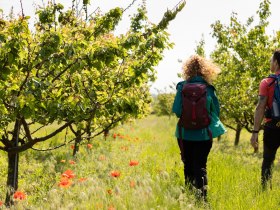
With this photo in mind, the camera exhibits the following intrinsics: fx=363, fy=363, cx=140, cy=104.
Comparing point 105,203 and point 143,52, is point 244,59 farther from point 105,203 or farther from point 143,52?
point 105,203

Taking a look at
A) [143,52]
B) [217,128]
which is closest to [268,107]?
[217,128]

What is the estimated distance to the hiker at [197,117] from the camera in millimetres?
4742

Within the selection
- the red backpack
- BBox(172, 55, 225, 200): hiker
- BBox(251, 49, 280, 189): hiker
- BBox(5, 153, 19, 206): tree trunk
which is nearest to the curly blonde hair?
BBox(172, 55, 225, 200): hiker

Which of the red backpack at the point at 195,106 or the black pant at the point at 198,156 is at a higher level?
the red backpack at the point at 195,106

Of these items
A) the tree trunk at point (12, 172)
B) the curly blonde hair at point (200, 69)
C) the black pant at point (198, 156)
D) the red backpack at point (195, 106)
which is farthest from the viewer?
the tree trunk at point (12, 172)

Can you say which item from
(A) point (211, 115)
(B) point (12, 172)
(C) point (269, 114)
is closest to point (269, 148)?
(C) point (269, 114)

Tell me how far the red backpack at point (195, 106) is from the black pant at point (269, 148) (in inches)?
38.6

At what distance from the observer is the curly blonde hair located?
5.06m

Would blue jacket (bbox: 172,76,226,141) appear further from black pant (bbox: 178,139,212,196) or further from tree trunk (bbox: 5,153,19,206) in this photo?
tree trunk (bbox: 5,153,19,206)

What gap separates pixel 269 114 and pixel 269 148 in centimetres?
50

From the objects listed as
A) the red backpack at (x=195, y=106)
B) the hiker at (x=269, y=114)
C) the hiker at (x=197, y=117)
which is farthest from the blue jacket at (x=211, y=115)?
the hiker at (x=269, y=114)

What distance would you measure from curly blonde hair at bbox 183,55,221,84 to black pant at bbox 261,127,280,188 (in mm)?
1091

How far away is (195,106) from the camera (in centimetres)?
473

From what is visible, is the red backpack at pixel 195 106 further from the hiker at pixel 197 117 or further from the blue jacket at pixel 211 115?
the blue jacket at pixel 211 115
